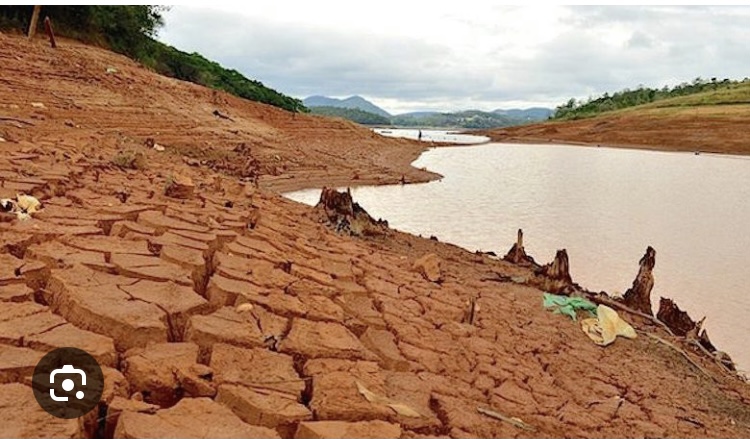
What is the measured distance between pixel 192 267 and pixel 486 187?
14.5 m

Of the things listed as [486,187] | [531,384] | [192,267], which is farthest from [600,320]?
[486,187]

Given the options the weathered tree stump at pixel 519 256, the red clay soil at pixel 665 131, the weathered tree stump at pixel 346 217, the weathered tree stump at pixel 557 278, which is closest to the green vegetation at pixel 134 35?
the weathered tree stump at pixel 346 217

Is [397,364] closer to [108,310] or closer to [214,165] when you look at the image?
[108,310]

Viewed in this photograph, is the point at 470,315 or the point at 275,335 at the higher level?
the point at 275,335

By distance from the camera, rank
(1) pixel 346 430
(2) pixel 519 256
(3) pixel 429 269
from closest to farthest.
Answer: (1) pixel 346 430, (3) pixel 429 269, (2) pixel 519 256

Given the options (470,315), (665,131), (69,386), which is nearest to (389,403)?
(69,386)

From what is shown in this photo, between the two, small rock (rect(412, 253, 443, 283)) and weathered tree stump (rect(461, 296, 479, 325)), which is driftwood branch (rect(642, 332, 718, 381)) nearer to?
weathered tree stump (rect(461, 296, 479, 325))

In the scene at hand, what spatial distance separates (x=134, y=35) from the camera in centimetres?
2439

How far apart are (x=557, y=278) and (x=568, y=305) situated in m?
0.84

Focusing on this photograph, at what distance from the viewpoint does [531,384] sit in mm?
3590

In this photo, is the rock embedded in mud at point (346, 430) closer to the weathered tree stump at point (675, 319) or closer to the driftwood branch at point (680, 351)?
the driftwood branch at point (680, 351)

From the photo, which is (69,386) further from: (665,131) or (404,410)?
(665,131)

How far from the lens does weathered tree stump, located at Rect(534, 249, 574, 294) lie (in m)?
6.01

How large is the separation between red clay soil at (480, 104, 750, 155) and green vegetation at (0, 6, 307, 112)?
2741 cm
